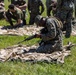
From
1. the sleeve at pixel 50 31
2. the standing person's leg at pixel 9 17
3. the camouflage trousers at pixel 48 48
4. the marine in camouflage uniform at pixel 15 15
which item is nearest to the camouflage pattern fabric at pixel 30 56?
the camouflage trousers at pixel 48 48

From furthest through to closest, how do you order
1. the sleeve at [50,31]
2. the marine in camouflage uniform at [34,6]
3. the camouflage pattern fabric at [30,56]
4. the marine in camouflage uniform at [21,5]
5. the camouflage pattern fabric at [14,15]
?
the marine in camouflage uniform at [21,5] → the marine in camouflage uniform at [34,6] → the camouflage pattern fabric at [14,15] → the sleeve at [50,31] → the camouflage pattern fabric at [30,56]

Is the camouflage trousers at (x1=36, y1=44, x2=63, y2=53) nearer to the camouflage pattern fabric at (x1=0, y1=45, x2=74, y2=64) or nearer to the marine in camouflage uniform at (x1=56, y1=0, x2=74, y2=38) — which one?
the camouflage pattern fabric at (x1=0, y1=45, x2=74, y2=64)

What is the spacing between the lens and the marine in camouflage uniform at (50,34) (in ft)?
31.7

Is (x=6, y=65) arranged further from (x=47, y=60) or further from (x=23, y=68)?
(x=47, y=60)

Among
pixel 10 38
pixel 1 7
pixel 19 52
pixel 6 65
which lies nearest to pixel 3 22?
pixel 1 7

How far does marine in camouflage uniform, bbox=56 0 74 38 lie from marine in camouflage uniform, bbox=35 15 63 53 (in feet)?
10.2

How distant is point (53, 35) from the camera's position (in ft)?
Result: 31.9

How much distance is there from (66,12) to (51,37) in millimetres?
3582

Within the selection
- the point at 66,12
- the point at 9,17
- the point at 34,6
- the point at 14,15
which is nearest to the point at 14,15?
the point at 14,15

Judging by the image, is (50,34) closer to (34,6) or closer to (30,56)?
(30,56)

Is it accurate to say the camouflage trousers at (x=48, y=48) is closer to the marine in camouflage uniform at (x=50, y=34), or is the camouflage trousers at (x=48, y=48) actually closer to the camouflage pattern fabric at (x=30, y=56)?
the marine in camouflage uniform at (x=50, y=34)

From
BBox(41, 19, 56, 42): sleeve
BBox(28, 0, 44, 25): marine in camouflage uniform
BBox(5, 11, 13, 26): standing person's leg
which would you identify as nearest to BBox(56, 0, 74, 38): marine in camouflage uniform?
BBox(28, 0, 44, 25): marine in camouflage uniform

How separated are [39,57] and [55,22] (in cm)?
113

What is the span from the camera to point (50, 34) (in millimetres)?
9711
